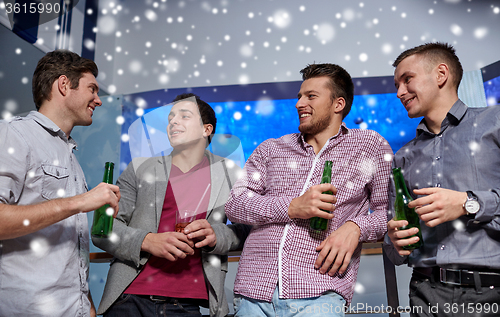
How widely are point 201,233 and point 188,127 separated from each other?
0.57 m

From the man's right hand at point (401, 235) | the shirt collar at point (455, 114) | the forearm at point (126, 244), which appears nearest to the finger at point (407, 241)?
the man's right hand at point (401, 235)

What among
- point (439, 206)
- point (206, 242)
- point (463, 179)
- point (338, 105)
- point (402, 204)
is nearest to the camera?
point (439, 206)

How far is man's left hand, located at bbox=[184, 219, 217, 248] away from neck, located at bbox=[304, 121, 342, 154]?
45 cm

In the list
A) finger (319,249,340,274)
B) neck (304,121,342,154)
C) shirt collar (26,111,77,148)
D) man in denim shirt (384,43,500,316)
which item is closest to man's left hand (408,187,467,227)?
man in denim shirt (384,43,500,316)

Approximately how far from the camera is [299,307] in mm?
997

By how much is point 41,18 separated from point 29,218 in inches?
77.8

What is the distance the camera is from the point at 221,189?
1.41 metres

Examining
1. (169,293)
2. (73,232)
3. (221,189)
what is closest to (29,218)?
(73,232)

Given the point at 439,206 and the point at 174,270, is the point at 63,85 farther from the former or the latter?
the point at 439,206

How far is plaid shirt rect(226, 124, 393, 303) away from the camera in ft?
3.43

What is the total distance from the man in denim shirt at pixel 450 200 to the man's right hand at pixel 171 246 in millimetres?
595

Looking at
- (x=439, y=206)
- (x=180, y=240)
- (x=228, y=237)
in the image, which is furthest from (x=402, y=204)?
(x=180, y=240)

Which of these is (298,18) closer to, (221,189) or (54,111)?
(221,189)

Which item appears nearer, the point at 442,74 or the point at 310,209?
the point at 310,209
